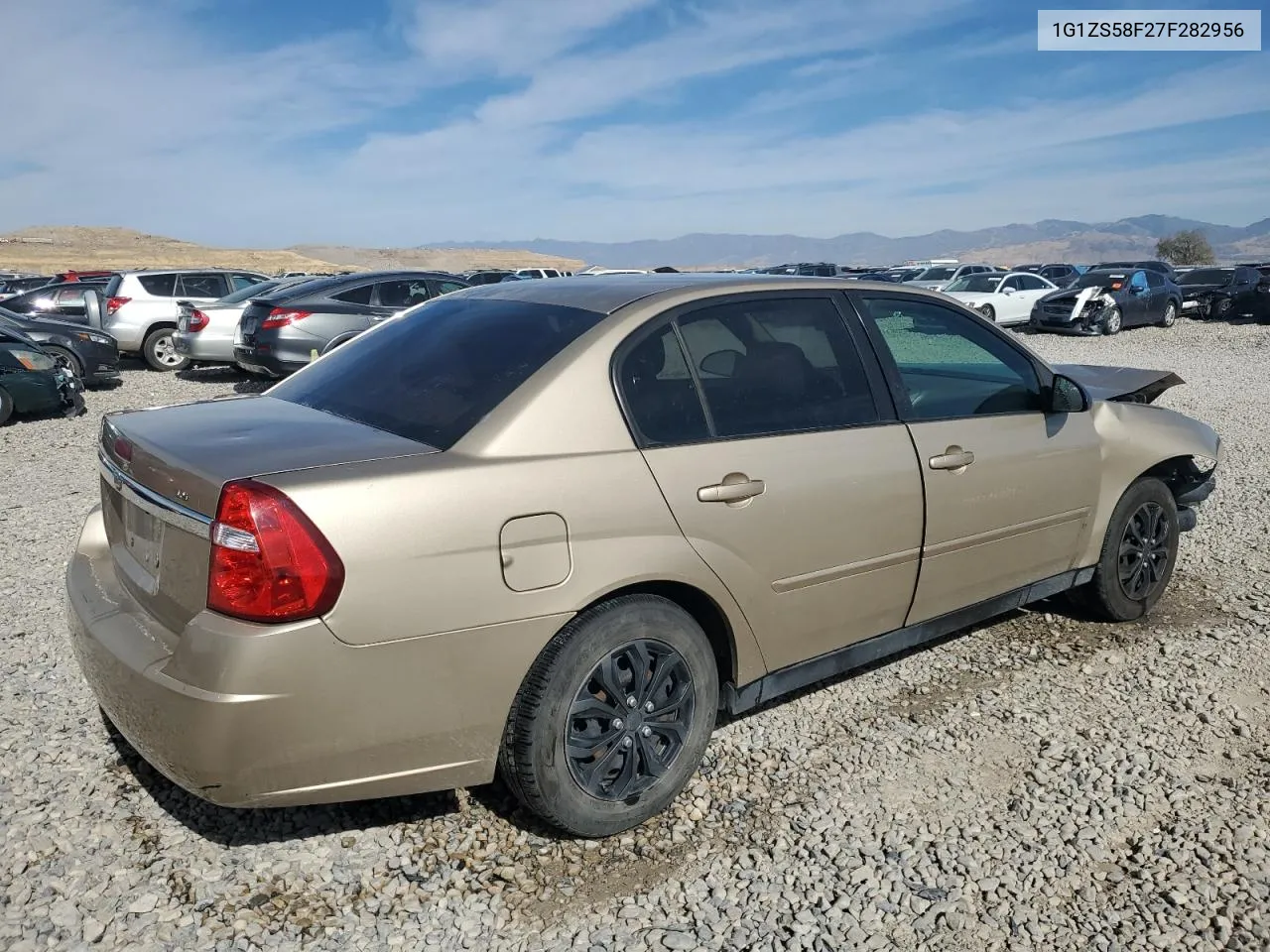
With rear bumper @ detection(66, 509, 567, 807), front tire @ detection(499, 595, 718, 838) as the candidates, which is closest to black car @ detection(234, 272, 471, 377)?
front tire @ detection(499, 595, 718, 838)

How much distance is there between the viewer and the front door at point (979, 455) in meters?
3.73

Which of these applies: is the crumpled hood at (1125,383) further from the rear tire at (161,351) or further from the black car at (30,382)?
the rear tire at (161,351)

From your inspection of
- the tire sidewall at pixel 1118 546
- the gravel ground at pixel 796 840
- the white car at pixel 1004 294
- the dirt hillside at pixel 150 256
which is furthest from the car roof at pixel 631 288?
the dirt hillside at pixel 150 256

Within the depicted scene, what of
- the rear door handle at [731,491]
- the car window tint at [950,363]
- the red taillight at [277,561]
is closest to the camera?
the red taillight at [277,561]

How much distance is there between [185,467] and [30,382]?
9935 mm

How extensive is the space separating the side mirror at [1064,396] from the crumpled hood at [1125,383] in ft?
1.28

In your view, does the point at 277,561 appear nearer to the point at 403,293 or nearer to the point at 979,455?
the point at 979,455

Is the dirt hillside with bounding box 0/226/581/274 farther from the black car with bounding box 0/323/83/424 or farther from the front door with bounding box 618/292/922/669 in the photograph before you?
the front door with bounding box 618/292/922/669

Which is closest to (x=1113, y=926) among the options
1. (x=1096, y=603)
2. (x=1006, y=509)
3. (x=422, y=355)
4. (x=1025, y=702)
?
(x=1025, y=702)

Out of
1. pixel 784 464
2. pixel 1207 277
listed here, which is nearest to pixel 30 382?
pixel 784 464

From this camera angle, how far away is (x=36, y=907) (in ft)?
8.80

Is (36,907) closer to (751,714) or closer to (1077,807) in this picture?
(751,714)

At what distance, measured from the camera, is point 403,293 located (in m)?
13.8

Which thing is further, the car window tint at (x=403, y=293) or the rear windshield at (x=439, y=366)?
the car window tint at (x=403, y=293)
